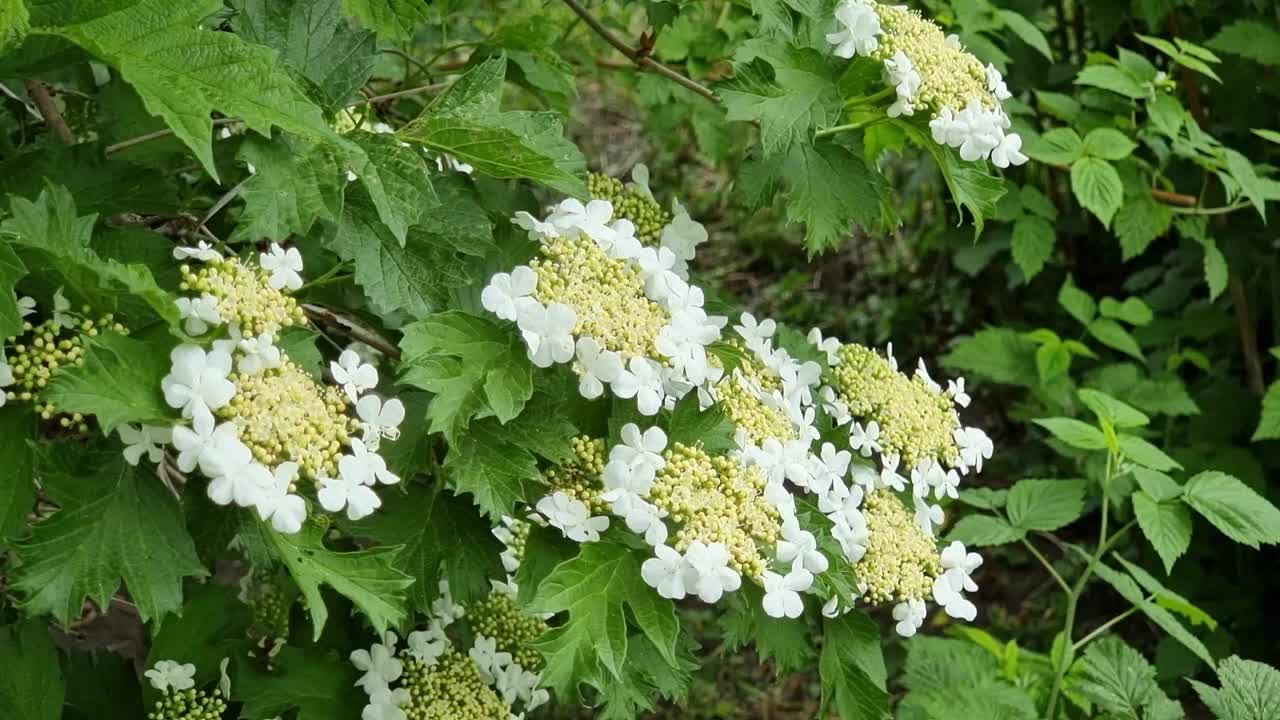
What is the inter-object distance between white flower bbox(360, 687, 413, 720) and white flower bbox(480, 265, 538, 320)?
1.68 ft

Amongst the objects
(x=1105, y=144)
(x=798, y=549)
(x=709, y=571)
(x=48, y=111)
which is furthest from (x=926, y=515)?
(x=1105, y=144)

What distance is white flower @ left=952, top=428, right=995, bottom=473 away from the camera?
5.48 feet

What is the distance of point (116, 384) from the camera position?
107 centimetres

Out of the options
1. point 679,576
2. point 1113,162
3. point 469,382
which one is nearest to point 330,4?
point 469,382

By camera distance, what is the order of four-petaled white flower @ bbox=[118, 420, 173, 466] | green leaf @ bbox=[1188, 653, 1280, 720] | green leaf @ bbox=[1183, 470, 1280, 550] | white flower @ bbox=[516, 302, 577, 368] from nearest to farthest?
four-petaled white flower @ bbox=[118, 420, 173, 466] → white flower @ bbox=[516, 302, 577, 368] → green leaf @ bbox=[1188, 653, 1280, 720] → green leaf @ bbox=[1183, 470, 1280, 550]

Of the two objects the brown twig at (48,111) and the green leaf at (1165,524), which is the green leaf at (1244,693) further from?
the brown twig at (48,111)

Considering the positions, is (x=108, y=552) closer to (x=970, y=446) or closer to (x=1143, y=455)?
(x=970, y=446)

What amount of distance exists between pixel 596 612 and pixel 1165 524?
1.15 meters

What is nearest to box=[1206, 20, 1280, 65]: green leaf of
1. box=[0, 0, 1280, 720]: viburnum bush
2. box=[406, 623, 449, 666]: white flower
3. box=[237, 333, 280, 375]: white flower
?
box=[0, 0, 1280, 720]: viburnum bush

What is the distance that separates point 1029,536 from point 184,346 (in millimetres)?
2934

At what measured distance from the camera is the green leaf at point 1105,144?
100 inches

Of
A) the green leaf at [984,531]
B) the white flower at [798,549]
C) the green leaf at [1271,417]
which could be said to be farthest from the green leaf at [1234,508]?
the white flower at [798,549]

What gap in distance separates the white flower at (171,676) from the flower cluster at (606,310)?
0.59 meters

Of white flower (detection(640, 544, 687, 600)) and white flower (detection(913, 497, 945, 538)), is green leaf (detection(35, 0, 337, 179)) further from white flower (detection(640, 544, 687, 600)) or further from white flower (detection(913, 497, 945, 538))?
white flower (detection(913, 497, 945, 538))
